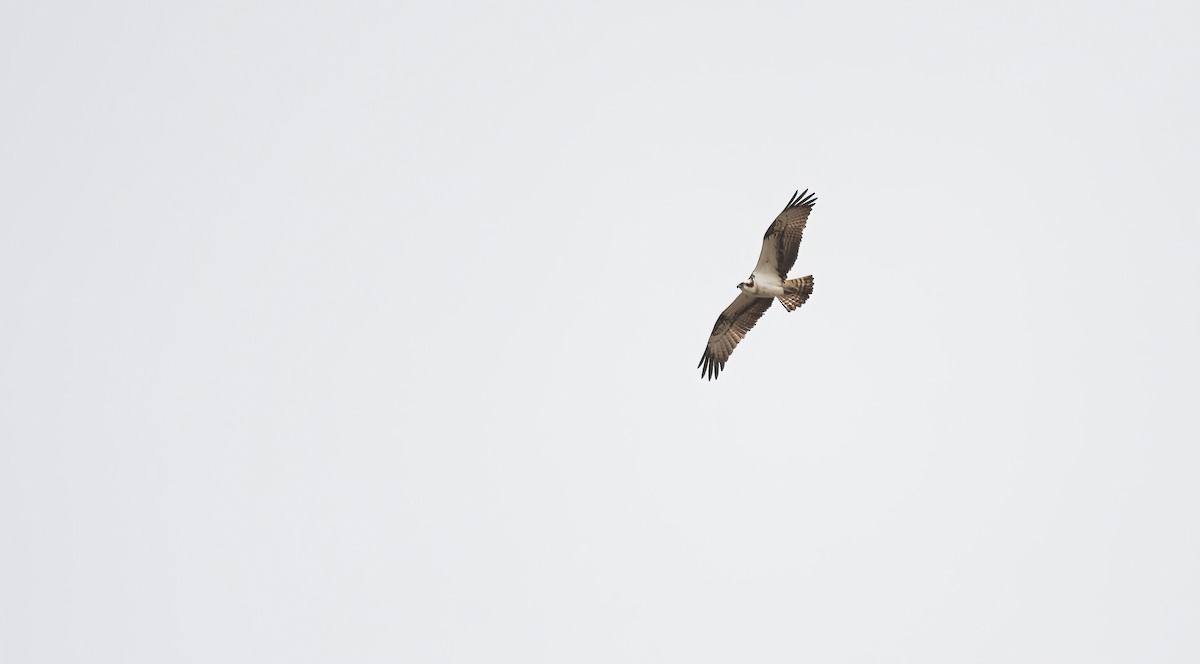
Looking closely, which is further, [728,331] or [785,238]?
[728,331]

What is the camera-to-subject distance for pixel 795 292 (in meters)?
30.2

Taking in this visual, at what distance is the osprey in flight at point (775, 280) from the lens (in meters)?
29.2

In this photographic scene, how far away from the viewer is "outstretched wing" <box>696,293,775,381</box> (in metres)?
32.1

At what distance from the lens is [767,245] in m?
29.7

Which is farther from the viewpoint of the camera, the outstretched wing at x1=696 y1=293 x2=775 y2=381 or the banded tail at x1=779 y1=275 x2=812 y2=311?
the outstretched wing at x1=696 y1=293 x2=775 y2=381

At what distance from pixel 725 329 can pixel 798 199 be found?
514 cm

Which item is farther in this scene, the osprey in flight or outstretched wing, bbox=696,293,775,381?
outstretched wing, bbox=696,293,775,381

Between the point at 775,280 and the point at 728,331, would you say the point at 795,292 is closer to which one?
the point at 775,280

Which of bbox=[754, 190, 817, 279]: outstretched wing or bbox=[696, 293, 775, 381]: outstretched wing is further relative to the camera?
bbox=[696, 293, 775, 381]: outstretched wing

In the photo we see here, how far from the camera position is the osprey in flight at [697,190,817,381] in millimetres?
29234

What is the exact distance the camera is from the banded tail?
30156 millimetres

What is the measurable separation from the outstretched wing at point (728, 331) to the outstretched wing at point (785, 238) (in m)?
1.82

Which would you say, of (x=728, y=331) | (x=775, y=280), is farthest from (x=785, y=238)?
(x=728, y=331)

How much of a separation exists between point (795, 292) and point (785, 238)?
4.49 ft
